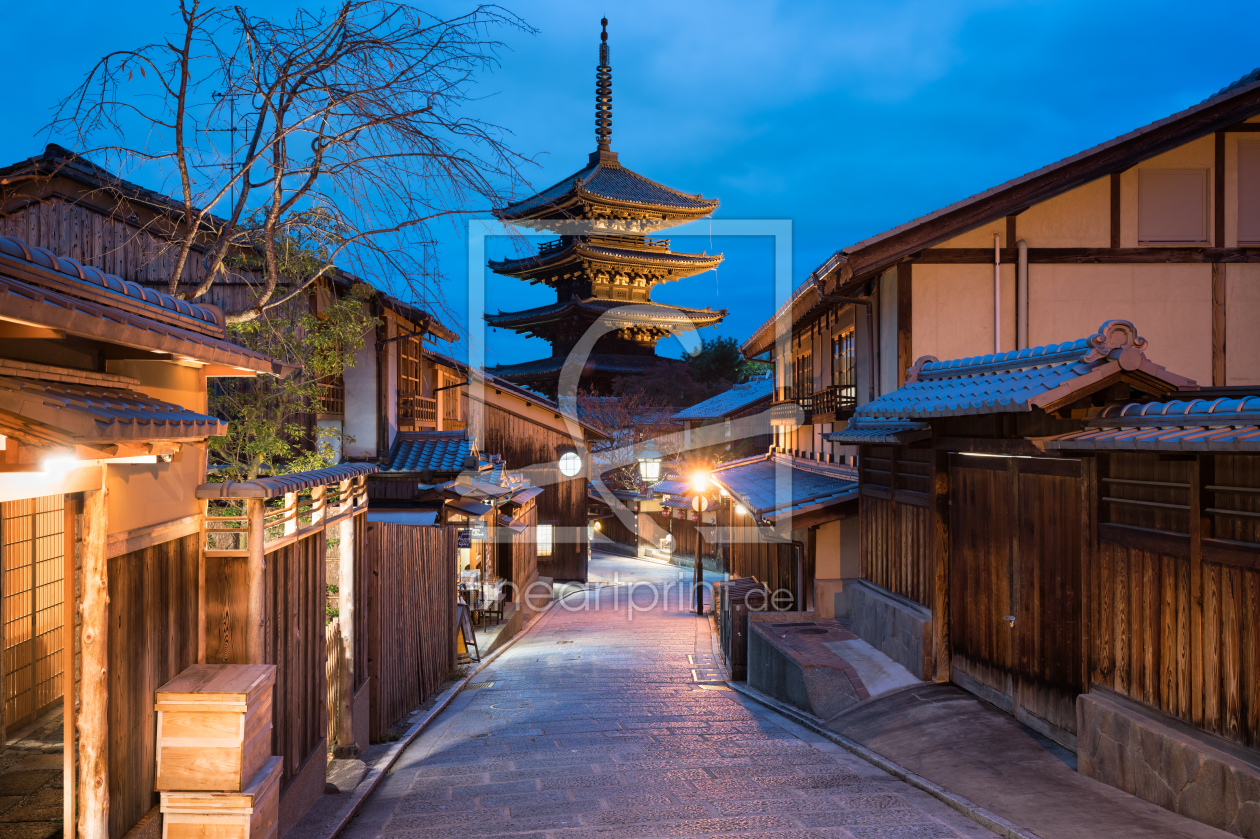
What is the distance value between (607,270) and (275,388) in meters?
26.5

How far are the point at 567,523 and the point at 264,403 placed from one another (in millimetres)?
16935

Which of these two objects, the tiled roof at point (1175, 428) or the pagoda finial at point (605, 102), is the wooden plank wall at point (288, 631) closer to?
the tiled roof at point (1175, 428)

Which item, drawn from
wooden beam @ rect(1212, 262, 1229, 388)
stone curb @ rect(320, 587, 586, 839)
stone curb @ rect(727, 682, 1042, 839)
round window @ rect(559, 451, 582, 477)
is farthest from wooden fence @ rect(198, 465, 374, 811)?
round window @ rect(559, 451, 582, 477)

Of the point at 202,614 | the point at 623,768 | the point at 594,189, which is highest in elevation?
the point at 594,189

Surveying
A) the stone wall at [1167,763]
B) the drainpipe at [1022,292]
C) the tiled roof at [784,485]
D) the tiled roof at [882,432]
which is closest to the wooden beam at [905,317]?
the tiled roof at [882,432]

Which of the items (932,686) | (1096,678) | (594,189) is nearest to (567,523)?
(594,189)

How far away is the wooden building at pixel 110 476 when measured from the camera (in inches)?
110

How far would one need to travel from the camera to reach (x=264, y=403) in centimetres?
988

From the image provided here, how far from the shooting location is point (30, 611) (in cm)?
587

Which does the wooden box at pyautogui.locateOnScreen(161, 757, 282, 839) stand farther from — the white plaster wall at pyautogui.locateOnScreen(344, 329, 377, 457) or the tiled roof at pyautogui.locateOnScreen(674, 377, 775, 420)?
the tiled roof at pyautogui.locateOnScreen(674, 377, 775, 420)

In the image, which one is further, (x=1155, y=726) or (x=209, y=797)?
(x=1155, y=726)

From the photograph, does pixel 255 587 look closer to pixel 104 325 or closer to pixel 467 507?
pixel 104 325

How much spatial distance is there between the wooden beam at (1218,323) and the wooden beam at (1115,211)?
1.34 m

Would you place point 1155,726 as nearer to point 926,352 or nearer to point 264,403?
point 926,352
